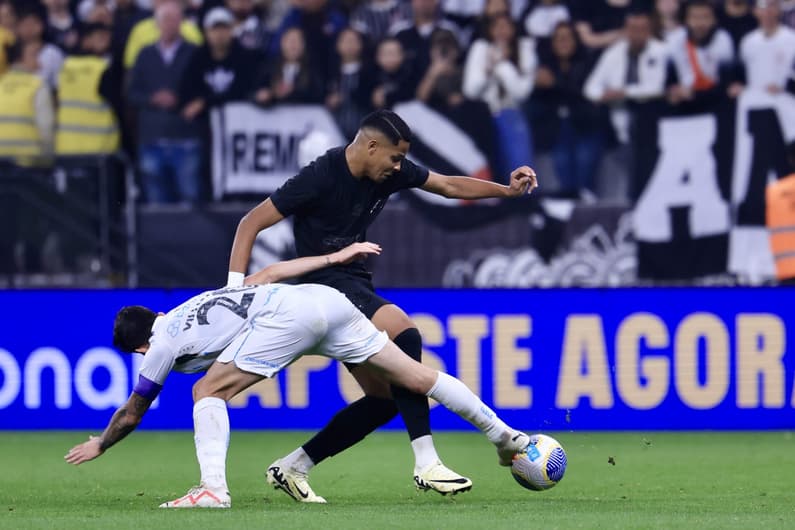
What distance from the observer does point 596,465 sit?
10734 millimetres

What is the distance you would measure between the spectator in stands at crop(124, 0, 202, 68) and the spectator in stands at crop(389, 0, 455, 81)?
6.98 feet

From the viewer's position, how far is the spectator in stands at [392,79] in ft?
51.2

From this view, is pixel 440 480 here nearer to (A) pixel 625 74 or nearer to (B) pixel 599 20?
(A) pixel 625 74

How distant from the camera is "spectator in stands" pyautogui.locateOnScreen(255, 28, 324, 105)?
15.8 m

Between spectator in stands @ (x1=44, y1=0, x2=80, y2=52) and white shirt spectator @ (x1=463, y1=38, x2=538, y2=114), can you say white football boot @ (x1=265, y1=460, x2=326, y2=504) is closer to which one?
white shirt spectator @ (x1=463, y1=38, x2=538, y2=114)

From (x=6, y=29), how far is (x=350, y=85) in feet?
13.0

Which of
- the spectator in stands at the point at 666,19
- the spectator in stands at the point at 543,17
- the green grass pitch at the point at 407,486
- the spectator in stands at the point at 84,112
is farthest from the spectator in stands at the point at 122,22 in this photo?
the spectator in stands at the point at 666,19

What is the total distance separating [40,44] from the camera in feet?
54.3

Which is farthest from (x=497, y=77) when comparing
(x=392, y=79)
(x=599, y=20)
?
(x=599, y=20)

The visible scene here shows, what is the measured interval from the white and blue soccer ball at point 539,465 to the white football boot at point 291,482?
113 centimetres

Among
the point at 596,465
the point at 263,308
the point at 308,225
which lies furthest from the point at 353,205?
the point at 596,465

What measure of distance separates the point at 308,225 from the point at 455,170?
7024 mm

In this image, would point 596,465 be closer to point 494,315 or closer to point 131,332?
point 494,315

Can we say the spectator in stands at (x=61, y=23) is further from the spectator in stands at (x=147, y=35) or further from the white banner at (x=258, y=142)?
the white banner at (x=258, y=142)
